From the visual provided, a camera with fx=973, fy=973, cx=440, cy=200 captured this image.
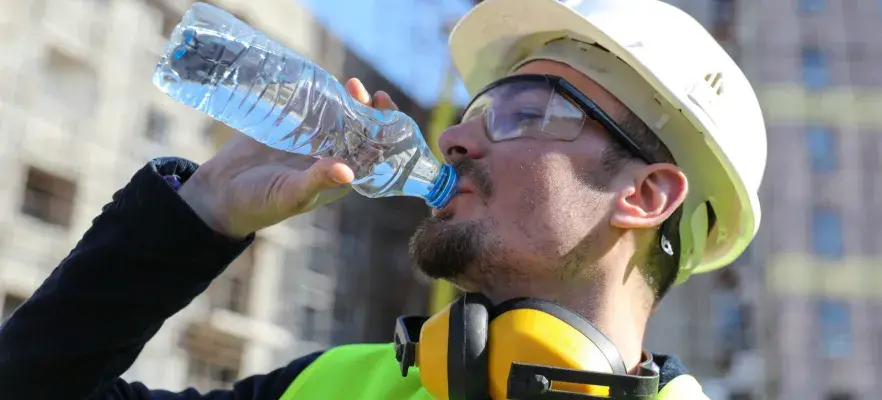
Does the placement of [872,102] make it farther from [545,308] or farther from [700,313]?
[545,308]

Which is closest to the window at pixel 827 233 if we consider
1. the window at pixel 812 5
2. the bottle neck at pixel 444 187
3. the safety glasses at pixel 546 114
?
the window at pixel 812 5

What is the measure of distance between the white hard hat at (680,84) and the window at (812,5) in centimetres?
2178

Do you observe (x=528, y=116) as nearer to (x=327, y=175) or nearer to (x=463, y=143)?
(x=463, y=143)

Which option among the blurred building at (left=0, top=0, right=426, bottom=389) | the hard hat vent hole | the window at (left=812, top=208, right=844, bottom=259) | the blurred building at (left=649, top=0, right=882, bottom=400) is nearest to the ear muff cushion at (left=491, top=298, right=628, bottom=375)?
the hard hat vent hole

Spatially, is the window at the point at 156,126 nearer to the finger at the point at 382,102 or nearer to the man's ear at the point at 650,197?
the finger at the point at 382,102

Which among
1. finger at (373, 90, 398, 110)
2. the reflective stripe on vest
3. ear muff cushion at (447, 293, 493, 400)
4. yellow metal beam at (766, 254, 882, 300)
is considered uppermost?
finger at (373, 90, 398, 110)

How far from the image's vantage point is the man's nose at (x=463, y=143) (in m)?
2.72

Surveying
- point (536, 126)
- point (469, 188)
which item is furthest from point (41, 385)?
point (536, 126)

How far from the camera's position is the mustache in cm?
262

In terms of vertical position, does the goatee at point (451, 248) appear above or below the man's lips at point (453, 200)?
below

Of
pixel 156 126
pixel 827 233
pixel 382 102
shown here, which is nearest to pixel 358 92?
pixel 382 102

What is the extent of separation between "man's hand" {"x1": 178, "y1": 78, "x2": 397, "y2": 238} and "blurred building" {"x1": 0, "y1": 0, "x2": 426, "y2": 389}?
46.8ft

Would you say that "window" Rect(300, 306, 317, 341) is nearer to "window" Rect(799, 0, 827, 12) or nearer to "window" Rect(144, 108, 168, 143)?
"window" Rect(144, 108, 168, 143)

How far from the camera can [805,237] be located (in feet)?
72.0
